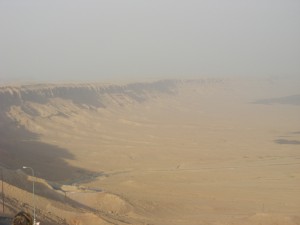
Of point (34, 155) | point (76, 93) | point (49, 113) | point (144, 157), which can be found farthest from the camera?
point (76, 93)

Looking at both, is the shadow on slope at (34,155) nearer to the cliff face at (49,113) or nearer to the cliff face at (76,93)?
the cliff face at (49,113)

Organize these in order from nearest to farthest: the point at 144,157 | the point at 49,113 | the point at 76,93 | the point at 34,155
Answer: the point at 34,155
the point at 144,157
the point at 49,113
the point at 76,93

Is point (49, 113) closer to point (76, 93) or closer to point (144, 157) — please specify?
point (76, 93)

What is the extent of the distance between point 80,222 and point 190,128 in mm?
43978

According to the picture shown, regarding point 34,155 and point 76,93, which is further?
point 76,93

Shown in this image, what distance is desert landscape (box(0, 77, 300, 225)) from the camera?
79.2 ft

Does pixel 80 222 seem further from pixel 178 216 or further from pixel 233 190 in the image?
pixel 233 190

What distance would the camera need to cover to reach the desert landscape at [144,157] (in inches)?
950

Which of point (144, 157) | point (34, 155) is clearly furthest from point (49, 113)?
point (144, 157)

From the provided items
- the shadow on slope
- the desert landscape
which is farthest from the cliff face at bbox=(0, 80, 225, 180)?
the desert landscape

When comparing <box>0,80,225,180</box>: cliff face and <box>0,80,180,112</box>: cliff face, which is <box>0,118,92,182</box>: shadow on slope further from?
<box>0,80,180,112</box>: cliff face

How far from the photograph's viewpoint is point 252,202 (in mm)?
27625

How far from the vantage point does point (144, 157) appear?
44.1 m

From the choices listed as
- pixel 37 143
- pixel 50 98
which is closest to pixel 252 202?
pixel 37 143
